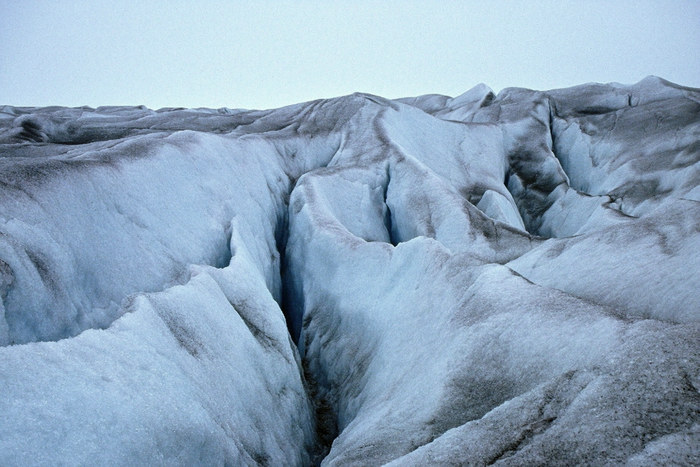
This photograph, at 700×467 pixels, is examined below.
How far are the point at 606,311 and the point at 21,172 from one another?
40.8 ft

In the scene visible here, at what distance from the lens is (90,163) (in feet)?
40.5

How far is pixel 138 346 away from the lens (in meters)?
7.38

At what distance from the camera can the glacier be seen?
5.01 metres

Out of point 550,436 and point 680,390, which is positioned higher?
point 680,390

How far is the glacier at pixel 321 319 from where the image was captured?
16.4 feet

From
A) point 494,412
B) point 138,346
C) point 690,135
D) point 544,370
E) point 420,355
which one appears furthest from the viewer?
point 690,135

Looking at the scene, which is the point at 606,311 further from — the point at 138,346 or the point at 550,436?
the point at 138,346

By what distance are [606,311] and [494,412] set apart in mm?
2696

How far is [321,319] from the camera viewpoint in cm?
1438

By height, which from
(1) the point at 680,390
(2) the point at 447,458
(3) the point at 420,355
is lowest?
(3) the point at 420,355

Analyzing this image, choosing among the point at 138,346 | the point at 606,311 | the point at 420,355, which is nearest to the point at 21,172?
the point at 138,346

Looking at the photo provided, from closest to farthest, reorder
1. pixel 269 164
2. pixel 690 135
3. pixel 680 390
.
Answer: pixel 680 390 < pixel 269 164 < pixel 690 135

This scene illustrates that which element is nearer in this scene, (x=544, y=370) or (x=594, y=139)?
(x=544, y=370)

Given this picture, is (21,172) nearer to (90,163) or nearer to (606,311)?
(90,163)
